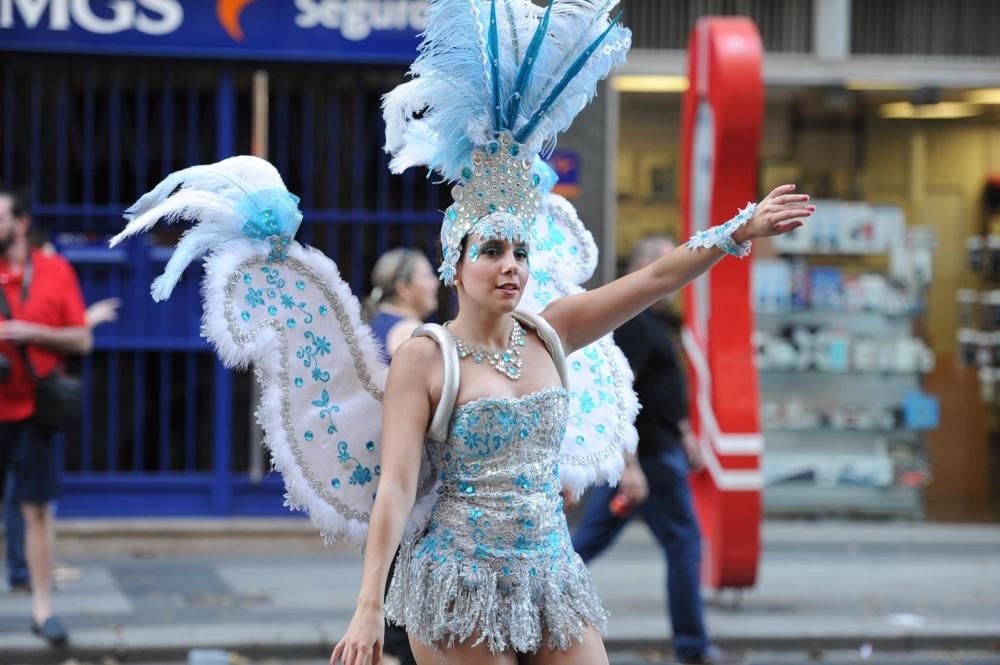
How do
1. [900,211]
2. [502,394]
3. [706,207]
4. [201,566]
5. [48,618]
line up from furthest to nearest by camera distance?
1. [900,211]
2. [201,566]
3. [706,207]
4. [48,618]
5. [502,394]

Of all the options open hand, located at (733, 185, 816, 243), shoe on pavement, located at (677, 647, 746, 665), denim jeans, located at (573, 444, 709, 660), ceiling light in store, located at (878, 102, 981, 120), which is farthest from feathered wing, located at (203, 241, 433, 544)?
ceiling light in store, located at (878, 102, 981, 120)

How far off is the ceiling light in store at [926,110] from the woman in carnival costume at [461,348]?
7.76 meters

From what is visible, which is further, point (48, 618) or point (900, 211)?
point (900, 211)

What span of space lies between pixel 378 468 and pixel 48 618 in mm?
4240

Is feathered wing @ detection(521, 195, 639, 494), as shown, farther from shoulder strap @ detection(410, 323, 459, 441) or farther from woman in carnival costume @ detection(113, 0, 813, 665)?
shoulder strap @ detection(410, 323, 459, 441)

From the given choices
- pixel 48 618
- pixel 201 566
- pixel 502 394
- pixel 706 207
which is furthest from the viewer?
pixel 201 566

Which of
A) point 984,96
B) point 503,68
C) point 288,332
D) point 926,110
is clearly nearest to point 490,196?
point 503,68

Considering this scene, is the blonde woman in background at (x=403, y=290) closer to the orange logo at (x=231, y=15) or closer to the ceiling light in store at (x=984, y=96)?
the orange logo at (x=231, y=15)

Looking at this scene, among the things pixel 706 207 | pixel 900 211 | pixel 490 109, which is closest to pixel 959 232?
pixel 900 211

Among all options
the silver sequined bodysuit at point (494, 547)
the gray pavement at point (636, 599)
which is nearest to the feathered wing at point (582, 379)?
the silver sequined bodysuit at point (494, 547)

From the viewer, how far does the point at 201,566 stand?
33.7 feet

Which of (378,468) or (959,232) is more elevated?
(959,232)

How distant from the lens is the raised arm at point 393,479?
378 centimetres

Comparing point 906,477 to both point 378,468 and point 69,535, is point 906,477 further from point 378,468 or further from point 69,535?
point 378,468
